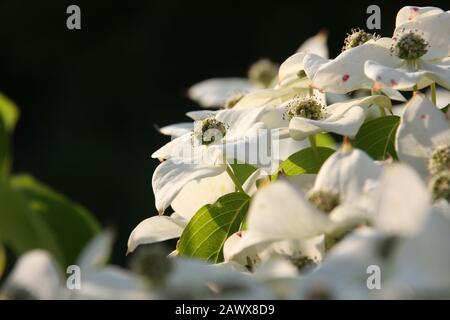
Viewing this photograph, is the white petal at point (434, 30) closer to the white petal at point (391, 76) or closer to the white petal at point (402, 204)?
the white petal at point (391, 76)

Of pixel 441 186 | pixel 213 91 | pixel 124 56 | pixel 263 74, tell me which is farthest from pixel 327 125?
pixel 124 56

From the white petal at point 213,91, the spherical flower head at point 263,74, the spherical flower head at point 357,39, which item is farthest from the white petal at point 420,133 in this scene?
the spherical flower head at point 263,74

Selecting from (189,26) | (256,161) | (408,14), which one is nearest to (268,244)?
(256,161)

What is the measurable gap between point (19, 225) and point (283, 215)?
6.2 inches

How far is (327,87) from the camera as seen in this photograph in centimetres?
81

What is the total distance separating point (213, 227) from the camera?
812mm

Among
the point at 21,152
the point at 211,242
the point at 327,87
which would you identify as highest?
the point at 21,152

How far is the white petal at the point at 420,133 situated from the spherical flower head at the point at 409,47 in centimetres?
14

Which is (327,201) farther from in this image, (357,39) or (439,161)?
(357,39)

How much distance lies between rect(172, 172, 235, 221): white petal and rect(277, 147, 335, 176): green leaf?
3.1 inches

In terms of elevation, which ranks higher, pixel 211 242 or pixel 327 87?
pixel 327 87

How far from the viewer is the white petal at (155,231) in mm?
823
